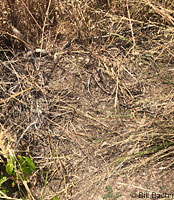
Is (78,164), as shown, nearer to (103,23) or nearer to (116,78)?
(116,78)

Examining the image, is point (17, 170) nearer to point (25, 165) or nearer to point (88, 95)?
point (25, 165)

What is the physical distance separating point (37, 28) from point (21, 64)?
0.94 feet

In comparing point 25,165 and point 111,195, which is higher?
point 25,165

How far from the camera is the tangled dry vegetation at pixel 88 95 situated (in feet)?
4.79

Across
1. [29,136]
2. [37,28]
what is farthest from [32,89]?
[37,28]

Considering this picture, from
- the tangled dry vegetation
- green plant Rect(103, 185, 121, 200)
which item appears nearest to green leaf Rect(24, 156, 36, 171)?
the tangled dry vegetation

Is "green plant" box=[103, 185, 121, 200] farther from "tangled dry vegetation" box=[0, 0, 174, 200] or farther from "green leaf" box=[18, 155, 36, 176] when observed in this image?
"green leaf" box=[18, 155, 36, 176]

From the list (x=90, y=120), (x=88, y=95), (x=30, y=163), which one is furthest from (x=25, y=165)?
(x=88, y=95)

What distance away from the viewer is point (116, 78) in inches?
67.4

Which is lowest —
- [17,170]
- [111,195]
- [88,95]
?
[111,195]

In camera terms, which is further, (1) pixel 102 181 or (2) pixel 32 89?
(2) pixel 32 89

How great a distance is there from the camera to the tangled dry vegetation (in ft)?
4.79

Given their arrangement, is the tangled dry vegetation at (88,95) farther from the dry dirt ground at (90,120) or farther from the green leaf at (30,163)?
the green leaf at (30,163)

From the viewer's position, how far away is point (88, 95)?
1.70m
